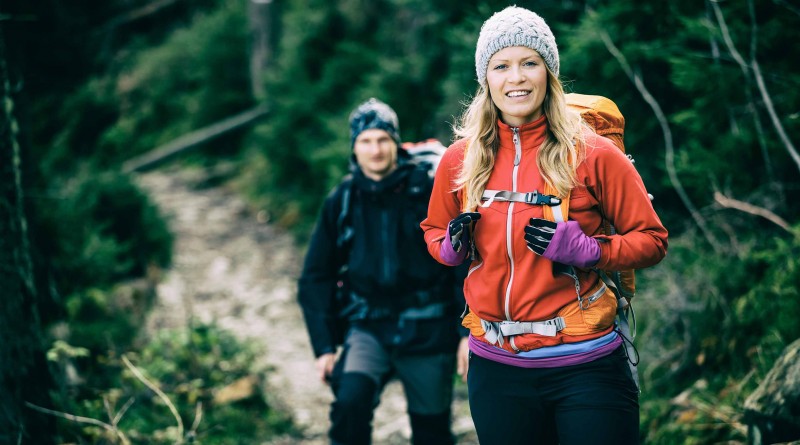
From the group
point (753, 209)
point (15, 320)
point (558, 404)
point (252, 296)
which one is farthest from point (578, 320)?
point (252, 296)

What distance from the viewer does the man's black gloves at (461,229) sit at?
8.34 feet

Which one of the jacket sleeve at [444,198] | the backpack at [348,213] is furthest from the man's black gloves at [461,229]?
the backpack at [348,213]

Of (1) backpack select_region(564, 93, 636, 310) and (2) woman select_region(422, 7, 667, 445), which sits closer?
(2) woman select_region(422, 7, 667, 445)

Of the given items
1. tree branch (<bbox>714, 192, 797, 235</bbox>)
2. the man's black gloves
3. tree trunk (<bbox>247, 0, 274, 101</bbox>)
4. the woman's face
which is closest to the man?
the man's black gloves

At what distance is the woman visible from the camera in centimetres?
244

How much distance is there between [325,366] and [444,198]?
1593 mm

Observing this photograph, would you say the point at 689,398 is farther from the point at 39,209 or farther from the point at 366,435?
the point at 39,209

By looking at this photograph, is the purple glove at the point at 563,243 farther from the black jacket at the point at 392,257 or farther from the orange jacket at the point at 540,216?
the black jacket at the point at 392,257

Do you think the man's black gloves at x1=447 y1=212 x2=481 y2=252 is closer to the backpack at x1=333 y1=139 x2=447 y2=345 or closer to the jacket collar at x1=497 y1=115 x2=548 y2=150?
the jacket collar at x1=497 y1=115 x2=548 y2=150

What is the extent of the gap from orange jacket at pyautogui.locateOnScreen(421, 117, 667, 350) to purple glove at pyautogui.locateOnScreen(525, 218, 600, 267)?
62mm

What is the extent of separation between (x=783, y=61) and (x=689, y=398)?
2.56 metres

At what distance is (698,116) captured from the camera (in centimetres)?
525

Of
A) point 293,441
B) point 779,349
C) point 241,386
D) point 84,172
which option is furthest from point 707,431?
point 84,172

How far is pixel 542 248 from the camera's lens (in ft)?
7.80
